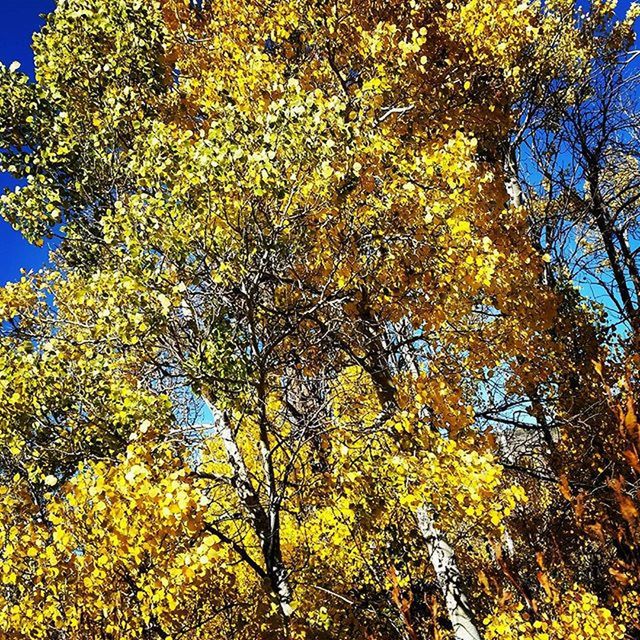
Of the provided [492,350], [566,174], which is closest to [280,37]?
[492,350]

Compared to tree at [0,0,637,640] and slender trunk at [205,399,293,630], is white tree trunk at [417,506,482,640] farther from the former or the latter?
slender trunk at [205,399,293,630]

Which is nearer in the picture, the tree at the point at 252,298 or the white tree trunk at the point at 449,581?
the tree at the point at 252,298

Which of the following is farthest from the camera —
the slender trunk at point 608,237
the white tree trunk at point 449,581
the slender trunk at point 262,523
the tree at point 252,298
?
the slender trunk at point 608,237

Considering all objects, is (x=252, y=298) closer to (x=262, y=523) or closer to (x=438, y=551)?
(x=262, y=523)

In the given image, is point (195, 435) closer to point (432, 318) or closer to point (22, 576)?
point (22, 576)

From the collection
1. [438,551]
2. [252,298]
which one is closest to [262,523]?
[438,551]

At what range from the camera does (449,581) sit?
5750 millimetres

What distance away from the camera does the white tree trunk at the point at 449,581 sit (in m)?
5.60

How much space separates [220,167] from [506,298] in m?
3.88

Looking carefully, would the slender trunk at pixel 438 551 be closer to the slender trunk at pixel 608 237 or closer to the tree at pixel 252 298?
the tree at pixel 252 298

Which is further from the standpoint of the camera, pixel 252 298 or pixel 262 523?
pixel 262 523

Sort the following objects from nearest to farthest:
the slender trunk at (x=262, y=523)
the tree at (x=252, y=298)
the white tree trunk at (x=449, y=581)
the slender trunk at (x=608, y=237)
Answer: the tree at (x=252, y=298), the slender trunk at (x=262, y=523), the white tree trunk at (x=449, y=581), the slender trunk at (x=608, y=237)

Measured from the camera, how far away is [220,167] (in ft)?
13.8

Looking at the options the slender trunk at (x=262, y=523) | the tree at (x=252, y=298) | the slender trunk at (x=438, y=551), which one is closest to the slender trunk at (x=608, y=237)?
the tree at (x=252, y=298)
